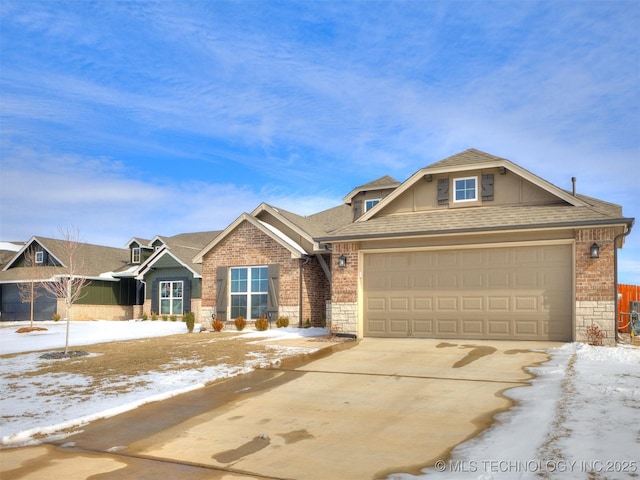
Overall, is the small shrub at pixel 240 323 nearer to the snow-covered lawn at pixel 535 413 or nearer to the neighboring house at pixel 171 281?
the neighboring house at pixel 171 281

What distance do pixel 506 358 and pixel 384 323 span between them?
4.46 metres

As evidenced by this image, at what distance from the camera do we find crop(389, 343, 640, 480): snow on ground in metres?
5.39

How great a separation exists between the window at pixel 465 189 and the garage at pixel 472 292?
6.78ft

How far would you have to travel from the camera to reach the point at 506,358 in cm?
1195

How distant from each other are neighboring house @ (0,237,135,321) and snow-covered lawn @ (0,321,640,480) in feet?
67.1

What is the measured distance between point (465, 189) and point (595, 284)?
4651 mm

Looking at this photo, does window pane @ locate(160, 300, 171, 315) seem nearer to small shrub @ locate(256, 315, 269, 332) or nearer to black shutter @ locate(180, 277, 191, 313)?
black shutter @ locate(180, 277, 191, 313)

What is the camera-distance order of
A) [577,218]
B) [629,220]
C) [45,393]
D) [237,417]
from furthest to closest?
1. [577,218]
2. [629,220]
3. [45,393]
4. [237,417]

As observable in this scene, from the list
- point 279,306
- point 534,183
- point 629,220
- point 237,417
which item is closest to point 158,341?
point 279,306

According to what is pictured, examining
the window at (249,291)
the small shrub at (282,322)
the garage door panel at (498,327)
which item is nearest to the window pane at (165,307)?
the window at (249,291)

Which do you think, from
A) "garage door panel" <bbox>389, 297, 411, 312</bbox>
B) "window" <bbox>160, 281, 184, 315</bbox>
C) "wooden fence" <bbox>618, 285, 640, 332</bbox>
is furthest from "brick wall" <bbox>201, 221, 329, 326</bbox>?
"wooden fence" <bbox>618, 285, 640, 332</bbox>

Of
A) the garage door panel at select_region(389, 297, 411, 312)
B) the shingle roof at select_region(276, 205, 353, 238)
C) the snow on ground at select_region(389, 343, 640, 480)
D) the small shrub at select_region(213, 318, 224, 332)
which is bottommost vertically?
the small shrub at select_region(213, 318, 224, 332)

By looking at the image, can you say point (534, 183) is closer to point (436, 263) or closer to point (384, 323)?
point (436, 263)

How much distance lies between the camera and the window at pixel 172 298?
29.7 metres
